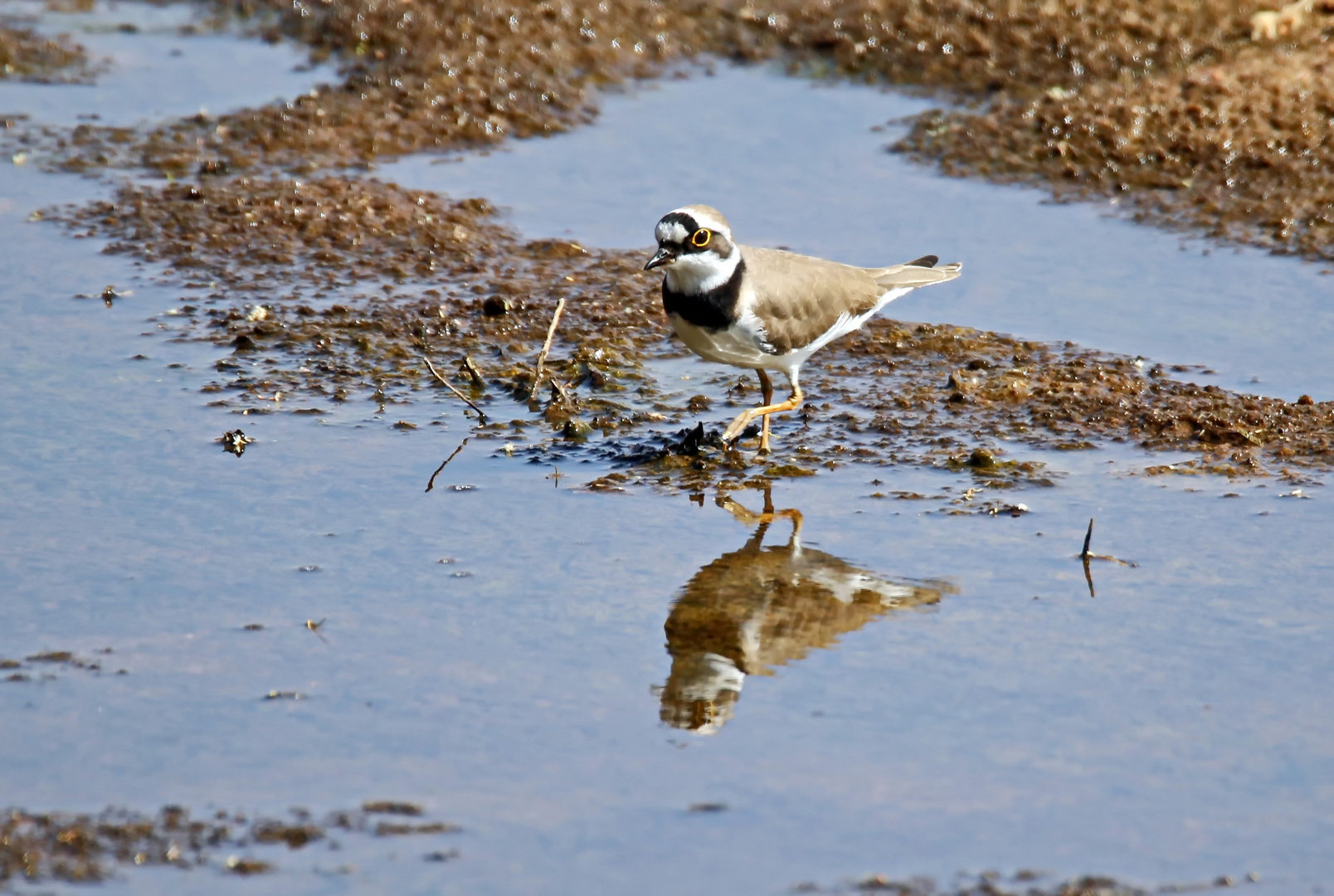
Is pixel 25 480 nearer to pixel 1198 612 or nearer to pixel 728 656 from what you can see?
pixel 728 656

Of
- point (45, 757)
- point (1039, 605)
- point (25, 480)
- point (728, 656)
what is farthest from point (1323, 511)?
point (25, 480)

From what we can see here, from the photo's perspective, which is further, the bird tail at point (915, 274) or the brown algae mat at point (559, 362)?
the bird tail at point (915, 274)

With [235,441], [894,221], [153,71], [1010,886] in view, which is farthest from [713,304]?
[153,71]

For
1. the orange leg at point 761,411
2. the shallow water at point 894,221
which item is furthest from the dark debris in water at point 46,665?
the shallow water at point 894,221

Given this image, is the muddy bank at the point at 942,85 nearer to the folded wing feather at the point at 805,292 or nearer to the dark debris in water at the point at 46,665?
the folded wing feather at the point at 805,292

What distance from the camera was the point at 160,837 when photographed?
413 cm

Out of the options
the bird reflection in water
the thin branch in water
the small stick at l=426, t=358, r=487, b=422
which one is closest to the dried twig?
the bird reflection in water

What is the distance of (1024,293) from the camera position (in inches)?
343

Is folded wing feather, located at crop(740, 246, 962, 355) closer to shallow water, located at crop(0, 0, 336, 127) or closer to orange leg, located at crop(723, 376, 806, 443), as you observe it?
orange leg, located at crop(723, 376, 806, 443)

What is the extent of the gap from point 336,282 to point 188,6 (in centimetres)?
617

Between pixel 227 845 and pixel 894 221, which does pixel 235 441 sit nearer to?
pixel 227 845

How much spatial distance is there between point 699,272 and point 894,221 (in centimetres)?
328

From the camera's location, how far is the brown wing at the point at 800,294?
6762 millimetres

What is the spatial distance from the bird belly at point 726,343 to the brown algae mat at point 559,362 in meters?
0.42
